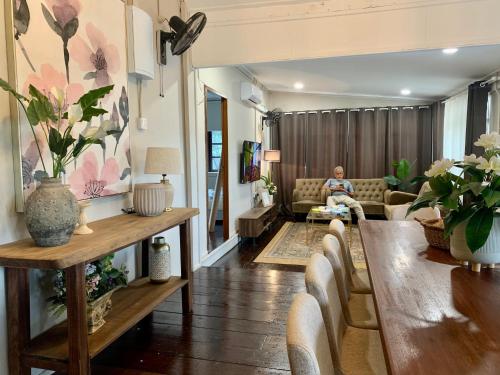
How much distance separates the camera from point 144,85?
2914 millimetres

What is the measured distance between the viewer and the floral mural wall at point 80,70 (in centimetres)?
178

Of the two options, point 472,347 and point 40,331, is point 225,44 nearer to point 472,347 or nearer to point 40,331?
point 40,331

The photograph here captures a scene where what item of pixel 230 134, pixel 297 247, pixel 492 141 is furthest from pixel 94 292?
pixel 297 247

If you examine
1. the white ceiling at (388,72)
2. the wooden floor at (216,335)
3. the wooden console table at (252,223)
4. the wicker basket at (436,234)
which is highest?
the white ceiling at (388,72)

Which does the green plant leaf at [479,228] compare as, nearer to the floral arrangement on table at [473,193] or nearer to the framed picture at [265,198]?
the floral arrangement on table at [473,193]

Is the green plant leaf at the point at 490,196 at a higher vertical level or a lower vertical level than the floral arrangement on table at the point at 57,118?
lower

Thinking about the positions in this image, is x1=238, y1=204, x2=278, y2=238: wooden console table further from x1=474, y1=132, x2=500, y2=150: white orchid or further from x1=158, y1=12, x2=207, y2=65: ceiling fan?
x1=474, y1=132, x2=500, y2=150: white orchid

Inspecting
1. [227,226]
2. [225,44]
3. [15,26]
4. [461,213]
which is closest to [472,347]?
[461,213]

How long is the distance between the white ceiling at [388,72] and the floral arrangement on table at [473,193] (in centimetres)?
252

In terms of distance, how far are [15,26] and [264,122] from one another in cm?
642

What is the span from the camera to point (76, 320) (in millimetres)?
1568

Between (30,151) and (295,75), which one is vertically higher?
(295,75)

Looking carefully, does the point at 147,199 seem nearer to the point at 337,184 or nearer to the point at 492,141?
the point at 492,141

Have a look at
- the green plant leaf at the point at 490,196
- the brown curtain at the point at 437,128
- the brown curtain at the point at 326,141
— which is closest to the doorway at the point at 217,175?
the brown curtain at the point at 326,141
